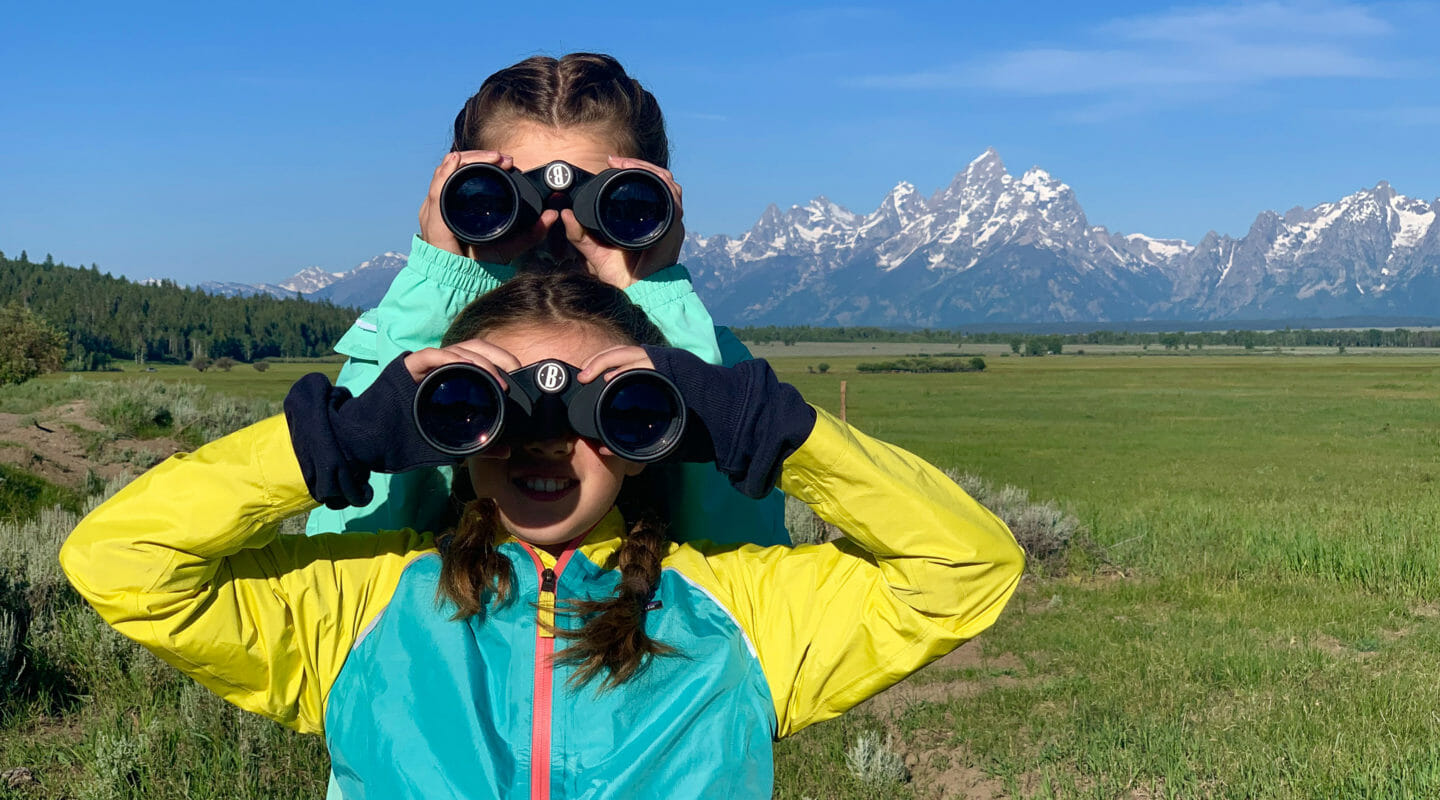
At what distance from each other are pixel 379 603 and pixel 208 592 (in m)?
0.26

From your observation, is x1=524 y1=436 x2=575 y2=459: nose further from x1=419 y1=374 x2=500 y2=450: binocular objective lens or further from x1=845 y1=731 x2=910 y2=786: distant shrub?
x1=845 y1=731 x2=910 y2=786: distant shrub

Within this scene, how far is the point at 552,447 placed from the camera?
180cm

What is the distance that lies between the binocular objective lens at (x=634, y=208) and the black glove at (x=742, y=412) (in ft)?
1.82

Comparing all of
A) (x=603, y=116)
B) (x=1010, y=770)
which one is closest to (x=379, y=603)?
(x=603, y=116)

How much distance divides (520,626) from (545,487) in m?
0.23

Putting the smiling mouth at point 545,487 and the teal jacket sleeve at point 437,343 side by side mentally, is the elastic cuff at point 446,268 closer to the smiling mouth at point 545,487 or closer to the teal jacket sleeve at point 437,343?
the teal jacket sleeve at point 437,343

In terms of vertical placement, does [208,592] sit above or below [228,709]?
above

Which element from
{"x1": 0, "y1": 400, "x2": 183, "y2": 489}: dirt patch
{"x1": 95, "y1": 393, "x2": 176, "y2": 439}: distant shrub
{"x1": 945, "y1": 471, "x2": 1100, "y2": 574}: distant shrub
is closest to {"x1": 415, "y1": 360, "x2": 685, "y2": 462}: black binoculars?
{"x1": 945, "y1": 471, "x2": 1100, "y2": 574}: distant shrub

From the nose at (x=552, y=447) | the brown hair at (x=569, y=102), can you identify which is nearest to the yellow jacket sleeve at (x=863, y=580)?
the nose at (x=552, y=447)

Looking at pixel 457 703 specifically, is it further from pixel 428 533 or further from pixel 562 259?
pixel 562 259

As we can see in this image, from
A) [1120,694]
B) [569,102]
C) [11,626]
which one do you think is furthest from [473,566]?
[1120,694]

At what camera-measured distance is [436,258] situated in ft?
7.09

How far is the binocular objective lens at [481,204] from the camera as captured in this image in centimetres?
216

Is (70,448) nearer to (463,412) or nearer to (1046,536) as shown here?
(1046,536)
